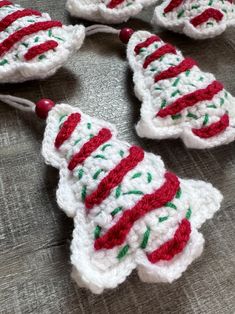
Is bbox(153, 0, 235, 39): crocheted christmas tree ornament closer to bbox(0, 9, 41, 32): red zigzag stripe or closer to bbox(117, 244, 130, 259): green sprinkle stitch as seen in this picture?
bbox(0, 9, 41, 32): red zigzag stripe

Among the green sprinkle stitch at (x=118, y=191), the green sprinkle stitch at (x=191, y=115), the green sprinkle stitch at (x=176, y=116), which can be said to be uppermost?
the green sprinkle stitch at (x=191, y=115)

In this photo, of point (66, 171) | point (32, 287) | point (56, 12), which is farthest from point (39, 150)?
point (56, 12)

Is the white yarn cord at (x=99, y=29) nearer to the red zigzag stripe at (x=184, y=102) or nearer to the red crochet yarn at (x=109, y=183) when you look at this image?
the red zigzag stripe at (x=184, y=102)

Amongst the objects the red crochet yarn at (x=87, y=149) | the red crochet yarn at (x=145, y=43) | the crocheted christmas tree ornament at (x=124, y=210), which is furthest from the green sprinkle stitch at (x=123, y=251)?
the red crochet yarn at (x=145, y=43)

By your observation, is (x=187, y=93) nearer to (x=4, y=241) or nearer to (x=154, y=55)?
(x=154, y=55)

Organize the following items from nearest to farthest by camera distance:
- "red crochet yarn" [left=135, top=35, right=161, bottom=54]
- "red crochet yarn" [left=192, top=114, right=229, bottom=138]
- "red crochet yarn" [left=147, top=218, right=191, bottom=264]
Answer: "red crochet yarn" [left=147, top=218, right=191, bottom=264] → "red crochet yarn" [left=192, top=114, right=229, bottom=138] → "red crochet yarn" [left=135, top=35, right=161, bottom=54]

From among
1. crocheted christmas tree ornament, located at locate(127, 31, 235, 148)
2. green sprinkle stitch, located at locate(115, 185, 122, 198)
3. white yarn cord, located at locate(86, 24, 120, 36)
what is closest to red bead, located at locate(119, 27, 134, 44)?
white yarn cord, located at locate(86, 24, 120, 36)
